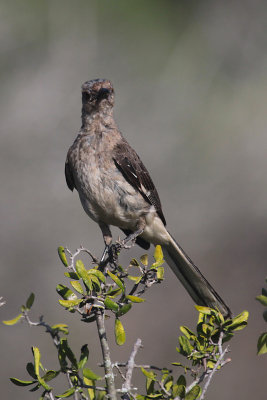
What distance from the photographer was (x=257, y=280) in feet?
31.4

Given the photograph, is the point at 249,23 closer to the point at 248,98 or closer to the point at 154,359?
the point at 248,98

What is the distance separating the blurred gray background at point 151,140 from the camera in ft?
30.2

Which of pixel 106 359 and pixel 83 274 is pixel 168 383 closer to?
pixel 106 359

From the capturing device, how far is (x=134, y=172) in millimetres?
4938

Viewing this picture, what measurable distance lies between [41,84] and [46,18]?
178 cm

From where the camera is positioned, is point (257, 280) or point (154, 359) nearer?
point (154, 359)

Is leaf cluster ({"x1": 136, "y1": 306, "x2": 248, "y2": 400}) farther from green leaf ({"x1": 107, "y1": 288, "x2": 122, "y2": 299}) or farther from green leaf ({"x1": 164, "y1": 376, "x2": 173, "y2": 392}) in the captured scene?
green leaf ({"x1": 107, "y1": 288, "x2": 122, "y2": 299})

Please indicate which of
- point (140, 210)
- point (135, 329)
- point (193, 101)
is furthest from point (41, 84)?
point (140, 210)

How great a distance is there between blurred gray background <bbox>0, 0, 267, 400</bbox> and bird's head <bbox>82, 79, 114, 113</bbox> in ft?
12.8

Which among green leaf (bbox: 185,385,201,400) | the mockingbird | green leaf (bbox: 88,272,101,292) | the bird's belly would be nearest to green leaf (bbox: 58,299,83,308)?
green leaf (bbox: 88,272,101,292)

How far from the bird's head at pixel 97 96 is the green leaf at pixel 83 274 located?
90.6 inches

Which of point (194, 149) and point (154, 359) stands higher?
point (194, 149)

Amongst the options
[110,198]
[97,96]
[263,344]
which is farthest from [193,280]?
[263,344]

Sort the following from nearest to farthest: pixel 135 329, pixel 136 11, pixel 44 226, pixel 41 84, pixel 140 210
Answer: pixel 140 210 → pixel 135 329 → pixel 44 226 → pixel 41 84 → pixel 136 11
